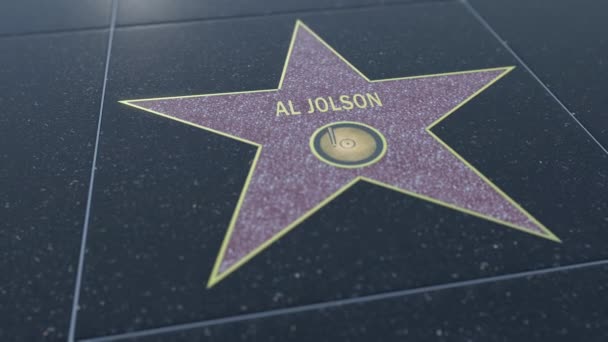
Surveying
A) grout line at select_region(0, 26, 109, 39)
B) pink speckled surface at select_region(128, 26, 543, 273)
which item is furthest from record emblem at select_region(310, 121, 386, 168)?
grout line at select_region(0, 26, 109, 39)

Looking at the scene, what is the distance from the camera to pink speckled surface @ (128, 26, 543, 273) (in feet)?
5.11

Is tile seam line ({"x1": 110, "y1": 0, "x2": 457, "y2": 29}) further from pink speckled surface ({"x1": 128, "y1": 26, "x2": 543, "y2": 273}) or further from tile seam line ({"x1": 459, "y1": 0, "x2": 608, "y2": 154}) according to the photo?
pink speckled surface ({"x1": 128, "y1": 26, "x2": 543, "y2": 273})

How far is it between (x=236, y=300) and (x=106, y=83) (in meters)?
1.14

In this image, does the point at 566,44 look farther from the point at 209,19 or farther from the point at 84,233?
the point at 84,233

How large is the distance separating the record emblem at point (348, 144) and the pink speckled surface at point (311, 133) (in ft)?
0.08

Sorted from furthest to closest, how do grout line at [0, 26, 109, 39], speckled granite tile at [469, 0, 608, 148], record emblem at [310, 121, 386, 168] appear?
grout line at [0, 26, 109, 39] < speckled granite tile at [469, 0, 608, 148] < record emblem at [310, 121, 386, 168]

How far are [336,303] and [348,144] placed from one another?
565mm

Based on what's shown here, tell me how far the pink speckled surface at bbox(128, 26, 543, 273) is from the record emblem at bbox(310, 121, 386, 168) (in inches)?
1.0

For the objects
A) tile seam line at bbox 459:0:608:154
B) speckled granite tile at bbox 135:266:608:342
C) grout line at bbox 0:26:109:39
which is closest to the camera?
speckled granite tile at bbox 135:266:608:342

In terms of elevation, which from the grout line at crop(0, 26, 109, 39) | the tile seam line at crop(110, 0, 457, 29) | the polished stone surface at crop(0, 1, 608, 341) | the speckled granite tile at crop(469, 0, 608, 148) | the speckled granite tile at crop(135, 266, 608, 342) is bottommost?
the speckled granite tile at crop(135, 266, 608, 342)

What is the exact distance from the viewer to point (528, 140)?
→ 184 cm

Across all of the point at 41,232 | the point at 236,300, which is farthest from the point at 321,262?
the point at 41,232

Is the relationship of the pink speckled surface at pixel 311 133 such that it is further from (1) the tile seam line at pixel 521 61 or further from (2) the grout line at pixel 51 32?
(2) the grout line at pixel 51 32

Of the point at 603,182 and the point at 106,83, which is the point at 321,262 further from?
the point at 106,83
